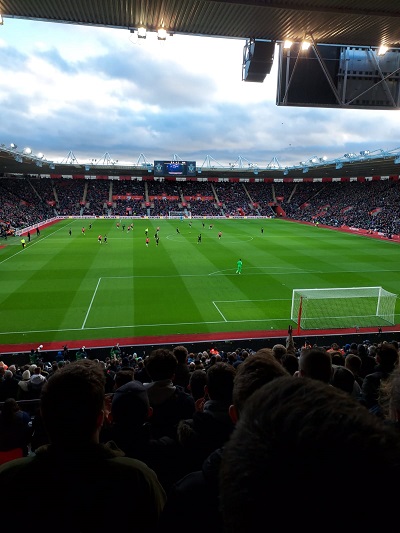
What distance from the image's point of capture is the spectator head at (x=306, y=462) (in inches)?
38.7

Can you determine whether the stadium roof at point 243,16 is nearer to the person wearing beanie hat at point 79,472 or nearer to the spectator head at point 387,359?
the spectator head at point 387,359

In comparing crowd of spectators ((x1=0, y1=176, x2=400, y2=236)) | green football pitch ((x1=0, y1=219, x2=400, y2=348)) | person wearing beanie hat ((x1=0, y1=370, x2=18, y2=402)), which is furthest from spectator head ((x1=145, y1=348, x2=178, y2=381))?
crowd of spectators ((x1=0, y1=176, x2=400, y2=236))

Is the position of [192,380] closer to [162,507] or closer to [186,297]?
[162,507]

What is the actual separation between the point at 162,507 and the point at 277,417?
1.44 m

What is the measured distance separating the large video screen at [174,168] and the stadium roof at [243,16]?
7085cm

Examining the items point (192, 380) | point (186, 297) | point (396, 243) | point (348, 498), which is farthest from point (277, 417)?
point (396, 243)

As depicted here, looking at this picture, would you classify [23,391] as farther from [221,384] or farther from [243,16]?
[243,16]

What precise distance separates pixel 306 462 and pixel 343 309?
74.6ft

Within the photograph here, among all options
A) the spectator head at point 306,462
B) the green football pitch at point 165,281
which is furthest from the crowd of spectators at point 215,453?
the green football pitch at point 165,281

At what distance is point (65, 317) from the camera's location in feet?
68.4

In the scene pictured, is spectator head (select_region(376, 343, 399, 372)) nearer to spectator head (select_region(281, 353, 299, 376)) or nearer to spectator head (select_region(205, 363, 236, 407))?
spectator head (select_region(281, 353, 299, 376))

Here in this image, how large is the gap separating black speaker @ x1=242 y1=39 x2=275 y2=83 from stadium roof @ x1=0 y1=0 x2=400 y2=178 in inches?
7.0

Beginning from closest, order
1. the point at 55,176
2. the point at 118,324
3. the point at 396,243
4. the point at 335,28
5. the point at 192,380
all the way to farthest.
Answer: the point at 192,380
the point at 335,28
the point at 118,324
the point at 396,243
the point at 55,176

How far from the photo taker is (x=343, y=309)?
22.1 metres
